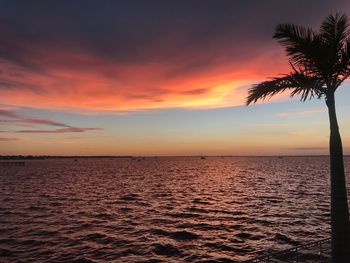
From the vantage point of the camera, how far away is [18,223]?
133ft

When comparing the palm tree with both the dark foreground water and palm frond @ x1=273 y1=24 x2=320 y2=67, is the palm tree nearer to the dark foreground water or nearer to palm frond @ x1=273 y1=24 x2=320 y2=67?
palm frond @ x1=273 y1=24 x2=320 y2=67

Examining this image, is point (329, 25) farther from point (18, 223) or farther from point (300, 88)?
point (18, 223)

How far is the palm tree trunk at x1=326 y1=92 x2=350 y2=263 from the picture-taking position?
11008 mm

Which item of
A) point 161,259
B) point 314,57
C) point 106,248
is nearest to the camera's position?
point 314,57

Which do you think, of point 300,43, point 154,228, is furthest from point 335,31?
point 154,228

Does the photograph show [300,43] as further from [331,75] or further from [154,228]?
[154,228]

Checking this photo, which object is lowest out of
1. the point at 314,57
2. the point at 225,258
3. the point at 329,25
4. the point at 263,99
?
the point at 225,258

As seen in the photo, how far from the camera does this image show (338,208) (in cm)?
1113

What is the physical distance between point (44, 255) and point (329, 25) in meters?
26.2

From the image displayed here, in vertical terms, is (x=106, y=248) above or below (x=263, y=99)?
below

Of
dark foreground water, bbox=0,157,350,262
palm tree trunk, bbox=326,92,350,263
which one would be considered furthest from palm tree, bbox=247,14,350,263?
dark foreground water, bbox=0,157,350,262

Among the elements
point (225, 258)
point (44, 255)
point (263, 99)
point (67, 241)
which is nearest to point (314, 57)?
point (263, 99)

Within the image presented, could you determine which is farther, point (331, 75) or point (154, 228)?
point (154, 228)

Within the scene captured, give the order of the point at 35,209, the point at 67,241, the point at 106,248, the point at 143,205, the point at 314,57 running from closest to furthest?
the point at 314,57, the point at 106,248, the point at 67,241, the point at 35,209, the point at 143,205
